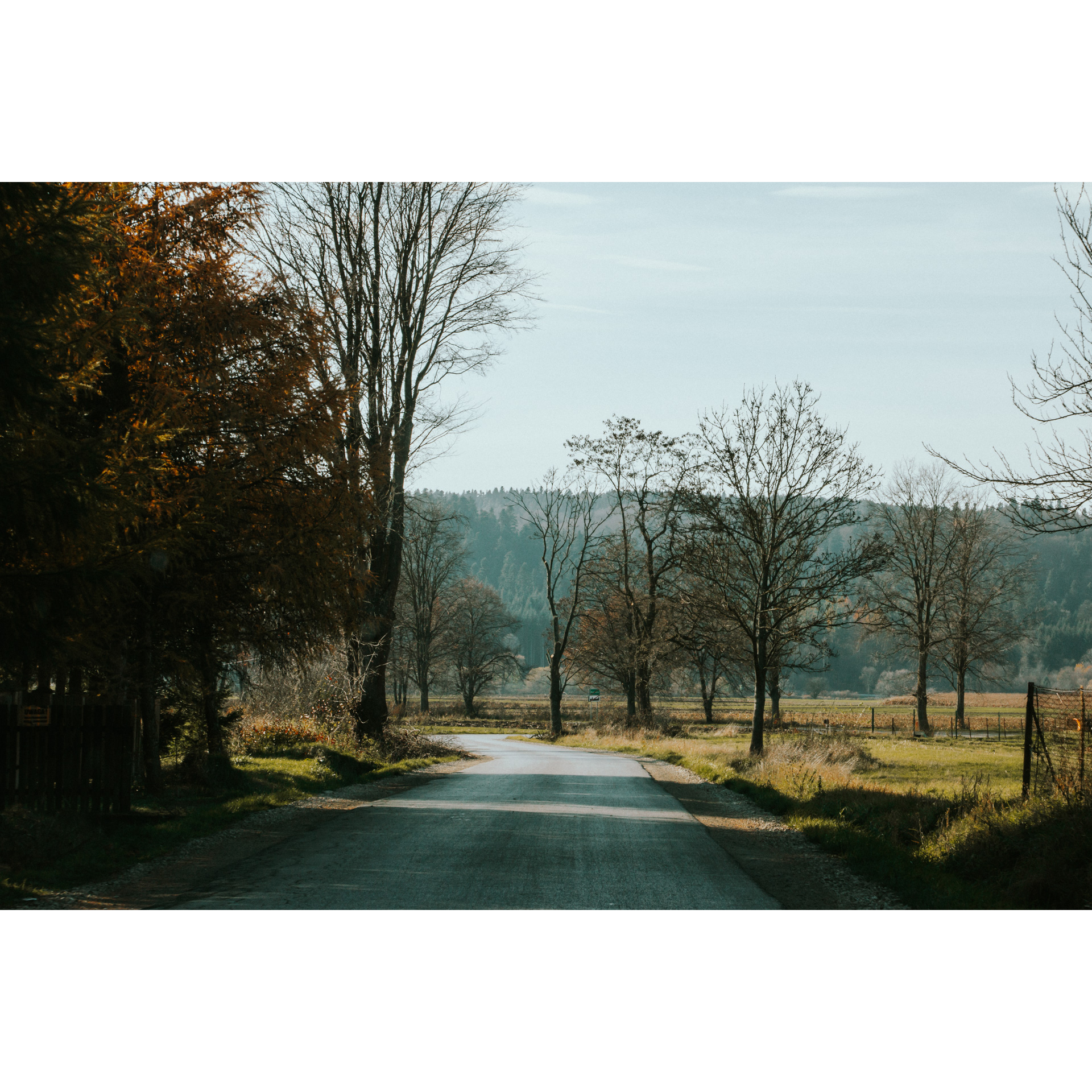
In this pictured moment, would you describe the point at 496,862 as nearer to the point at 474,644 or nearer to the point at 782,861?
the point at 782,861

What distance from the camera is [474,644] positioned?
76.6 m

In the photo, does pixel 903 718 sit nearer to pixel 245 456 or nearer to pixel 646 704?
pixel 646 704

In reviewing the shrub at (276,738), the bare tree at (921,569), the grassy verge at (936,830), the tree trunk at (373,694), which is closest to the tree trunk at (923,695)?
the bare tree at (921,569)

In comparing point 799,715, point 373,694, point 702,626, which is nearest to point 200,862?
point 373,694

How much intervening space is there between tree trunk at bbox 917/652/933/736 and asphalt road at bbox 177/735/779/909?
34.4m

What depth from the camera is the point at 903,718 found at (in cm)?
5306

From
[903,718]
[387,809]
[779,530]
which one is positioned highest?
[779,530]

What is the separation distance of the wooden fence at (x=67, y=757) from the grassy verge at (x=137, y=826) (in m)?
0.38

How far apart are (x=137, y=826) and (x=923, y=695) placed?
1687 inches

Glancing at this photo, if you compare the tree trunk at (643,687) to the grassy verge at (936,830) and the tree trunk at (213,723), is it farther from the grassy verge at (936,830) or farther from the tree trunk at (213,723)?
the tree trunk at (213,723)

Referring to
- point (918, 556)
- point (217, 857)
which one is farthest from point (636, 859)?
point (918, 556)

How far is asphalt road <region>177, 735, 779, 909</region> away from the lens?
7754 millimetres

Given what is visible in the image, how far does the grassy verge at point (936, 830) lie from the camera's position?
7.98 metres

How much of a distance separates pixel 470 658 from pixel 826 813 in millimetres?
63155
